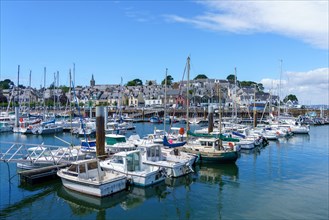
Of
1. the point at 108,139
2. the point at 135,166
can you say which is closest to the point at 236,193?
the point at 135,166

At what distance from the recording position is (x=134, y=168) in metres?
26.5

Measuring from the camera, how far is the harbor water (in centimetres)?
2088

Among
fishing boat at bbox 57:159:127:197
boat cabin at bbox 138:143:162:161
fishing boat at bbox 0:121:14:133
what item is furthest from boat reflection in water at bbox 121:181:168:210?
fishing boat at bbox 0:121:14:133

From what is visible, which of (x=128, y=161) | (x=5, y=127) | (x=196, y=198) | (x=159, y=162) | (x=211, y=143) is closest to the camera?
(x=196, y=198)

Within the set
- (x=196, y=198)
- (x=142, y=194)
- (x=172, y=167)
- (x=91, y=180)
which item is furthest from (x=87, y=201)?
(x=172, y=167)

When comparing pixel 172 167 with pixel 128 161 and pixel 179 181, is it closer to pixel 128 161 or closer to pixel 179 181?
pixel 179 181

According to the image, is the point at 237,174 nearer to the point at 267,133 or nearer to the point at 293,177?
the point at 293,177

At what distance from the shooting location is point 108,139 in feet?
138

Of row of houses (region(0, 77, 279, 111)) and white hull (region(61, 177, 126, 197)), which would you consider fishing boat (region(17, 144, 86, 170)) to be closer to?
white hull (region(61, 177, 126, 197))

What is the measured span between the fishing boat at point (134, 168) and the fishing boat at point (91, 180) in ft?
3.40

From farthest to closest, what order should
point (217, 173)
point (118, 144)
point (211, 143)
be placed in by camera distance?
point (118, 144)
point (211, 143)
point (217, 173)

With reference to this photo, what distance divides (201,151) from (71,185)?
659 inches

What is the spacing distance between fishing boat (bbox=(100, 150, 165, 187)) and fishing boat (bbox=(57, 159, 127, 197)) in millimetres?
1035

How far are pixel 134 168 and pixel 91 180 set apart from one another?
4.26 meters
